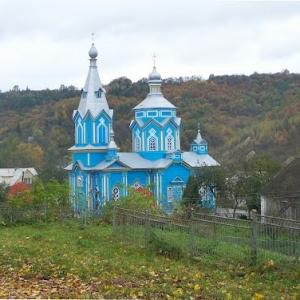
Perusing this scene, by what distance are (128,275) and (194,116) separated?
89402 millimetres

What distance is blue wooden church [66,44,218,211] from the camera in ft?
156

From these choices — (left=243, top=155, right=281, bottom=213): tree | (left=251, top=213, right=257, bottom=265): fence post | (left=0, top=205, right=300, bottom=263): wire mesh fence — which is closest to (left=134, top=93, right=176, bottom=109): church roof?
(left=243, top=155, right=281, bottom=213): tree

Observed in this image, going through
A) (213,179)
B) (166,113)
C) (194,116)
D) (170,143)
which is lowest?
(213,179)

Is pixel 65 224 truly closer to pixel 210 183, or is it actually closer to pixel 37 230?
pixel 37 230

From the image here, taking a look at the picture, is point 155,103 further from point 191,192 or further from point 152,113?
point 191,192

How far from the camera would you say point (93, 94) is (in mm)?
49188

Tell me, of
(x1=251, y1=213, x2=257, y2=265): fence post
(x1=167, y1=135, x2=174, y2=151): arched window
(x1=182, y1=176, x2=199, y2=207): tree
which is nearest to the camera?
(x1=251, y1=213, x2=257, y2=265): fence post

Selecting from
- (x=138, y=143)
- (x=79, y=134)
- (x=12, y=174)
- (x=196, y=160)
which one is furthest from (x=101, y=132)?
(x=12, y=174)

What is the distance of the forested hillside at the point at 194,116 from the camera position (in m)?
82.4

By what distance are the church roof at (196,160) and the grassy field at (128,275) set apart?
109 ft

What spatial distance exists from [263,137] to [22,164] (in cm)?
3270

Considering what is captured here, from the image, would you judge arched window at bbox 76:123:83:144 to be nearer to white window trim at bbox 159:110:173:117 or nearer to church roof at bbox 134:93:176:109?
church roof at bbox 134:93:176:109

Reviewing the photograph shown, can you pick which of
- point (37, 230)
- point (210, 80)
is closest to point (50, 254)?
point (37, 230)

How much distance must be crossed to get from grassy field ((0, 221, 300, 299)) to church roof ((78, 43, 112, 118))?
31359mm
